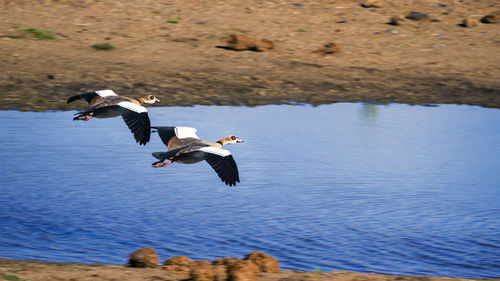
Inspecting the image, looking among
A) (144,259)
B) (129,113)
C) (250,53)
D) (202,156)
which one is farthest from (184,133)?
(250,53)

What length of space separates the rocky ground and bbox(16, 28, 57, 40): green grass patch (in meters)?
15.1

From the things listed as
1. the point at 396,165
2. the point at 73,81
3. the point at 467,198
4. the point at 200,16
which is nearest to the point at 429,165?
the point at 396,165

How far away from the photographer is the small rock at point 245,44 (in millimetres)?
24156

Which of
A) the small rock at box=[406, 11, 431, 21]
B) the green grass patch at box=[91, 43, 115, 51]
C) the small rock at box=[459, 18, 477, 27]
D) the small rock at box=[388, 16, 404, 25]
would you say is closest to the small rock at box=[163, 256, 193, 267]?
the green grass patch at box=[91, 43, 115, 51]

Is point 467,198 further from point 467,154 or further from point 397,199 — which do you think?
point 467,154

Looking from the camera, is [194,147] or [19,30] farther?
[19,30]

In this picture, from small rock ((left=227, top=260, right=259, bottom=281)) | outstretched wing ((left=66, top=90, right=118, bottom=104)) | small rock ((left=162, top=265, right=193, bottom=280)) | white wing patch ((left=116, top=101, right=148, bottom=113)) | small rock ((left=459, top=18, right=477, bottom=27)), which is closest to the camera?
small rock ((left=227, top=260, right=259, bottom=281))

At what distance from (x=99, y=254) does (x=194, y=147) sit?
1.73m

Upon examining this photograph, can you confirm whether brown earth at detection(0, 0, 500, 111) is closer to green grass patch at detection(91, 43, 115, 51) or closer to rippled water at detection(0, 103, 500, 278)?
green grass patch at detection(91, 43, 115, 51)

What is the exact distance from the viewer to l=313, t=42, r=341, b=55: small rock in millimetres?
24469

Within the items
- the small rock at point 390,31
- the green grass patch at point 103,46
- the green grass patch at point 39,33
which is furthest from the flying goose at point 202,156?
the small rock at point 390,31

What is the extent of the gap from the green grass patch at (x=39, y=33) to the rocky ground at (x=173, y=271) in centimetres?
1506

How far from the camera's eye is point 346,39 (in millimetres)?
25812

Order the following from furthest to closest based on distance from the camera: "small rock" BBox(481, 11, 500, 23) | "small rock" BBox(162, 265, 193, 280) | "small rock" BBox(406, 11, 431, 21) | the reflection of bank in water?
"small rock" BBox(481, 11, 500, 23) → "small rock" BBox(406, 11, 431, 21) → the reflection of bank in water → "small rock" BBox(162, 265, 193, 280)
